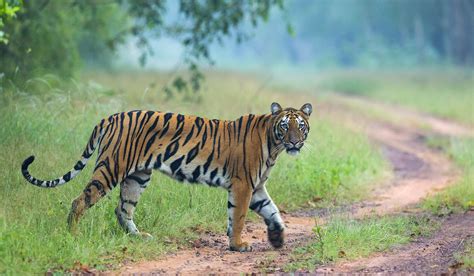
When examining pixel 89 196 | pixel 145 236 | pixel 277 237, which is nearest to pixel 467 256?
pixel 277 237

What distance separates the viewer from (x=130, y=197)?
8219 millimetres

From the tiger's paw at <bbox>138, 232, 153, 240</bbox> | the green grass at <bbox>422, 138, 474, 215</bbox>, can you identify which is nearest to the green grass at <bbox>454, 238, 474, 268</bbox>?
the green grass at <bbox>422, 138, 474, 215</bbox>

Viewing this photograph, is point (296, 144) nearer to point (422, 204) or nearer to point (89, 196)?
point (89, 196)

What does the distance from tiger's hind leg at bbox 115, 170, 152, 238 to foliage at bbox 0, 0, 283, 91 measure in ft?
20.2

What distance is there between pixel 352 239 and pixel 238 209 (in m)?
1.03

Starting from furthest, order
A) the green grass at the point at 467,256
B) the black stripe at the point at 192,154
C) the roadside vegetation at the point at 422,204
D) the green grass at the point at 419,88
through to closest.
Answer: the green grass at the point at 419,88 < the black stripe at the point at 192,154 < the roadside vegetation at the point at 422,204 < the green grass at the point at 467,256

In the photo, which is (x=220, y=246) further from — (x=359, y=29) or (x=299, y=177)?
(x=359, y=29)

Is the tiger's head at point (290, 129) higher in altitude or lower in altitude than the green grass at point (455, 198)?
higher

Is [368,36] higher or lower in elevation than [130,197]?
higher

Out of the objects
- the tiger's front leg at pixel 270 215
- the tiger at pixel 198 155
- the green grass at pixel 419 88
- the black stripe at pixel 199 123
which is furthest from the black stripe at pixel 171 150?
the green grass at pixel 419 88

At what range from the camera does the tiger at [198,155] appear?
26.0ft

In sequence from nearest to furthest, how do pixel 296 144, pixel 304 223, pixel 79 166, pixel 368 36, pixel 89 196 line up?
1. pixel 89 196
2. pixel 296 144
3. pixel 79 166
4. pixel 304 223
5. pixel 368 36

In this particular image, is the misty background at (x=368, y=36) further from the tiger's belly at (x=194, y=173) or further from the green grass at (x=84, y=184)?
the tiger's belly at (x=194, y=173)

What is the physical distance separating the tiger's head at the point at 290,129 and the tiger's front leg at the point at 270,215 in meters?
0.55
